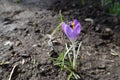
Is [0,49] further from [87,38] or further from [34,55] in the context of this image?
[87,38]

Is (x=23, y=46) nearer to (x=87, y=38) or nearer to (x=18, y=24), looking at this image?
(x=18, y=24)

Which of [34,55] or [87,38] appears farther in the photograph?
[87,38]

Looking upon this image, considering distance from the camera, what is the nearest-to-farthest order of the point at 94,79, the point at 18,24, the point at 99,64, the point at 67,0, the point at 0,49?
the point at 94,79 → the point at 99,64 → the point at 0,49 → the point at 18,24 → the point at 67,0

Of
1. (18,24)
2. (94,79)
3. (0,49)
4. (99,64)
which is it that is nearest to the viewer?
(94,79)

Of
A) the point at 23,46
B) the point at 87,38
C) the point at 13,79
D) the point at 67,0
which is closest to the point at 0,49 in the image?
the point at 23,46

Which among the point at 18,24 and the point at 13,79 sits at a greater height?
the point at 18,24

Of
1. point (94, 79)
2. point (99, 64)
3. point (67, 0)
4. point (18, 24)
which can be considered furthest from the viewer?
point (67, 0)

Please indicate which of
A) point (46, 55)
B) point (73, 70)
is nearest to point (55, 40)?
point (46, 55)
